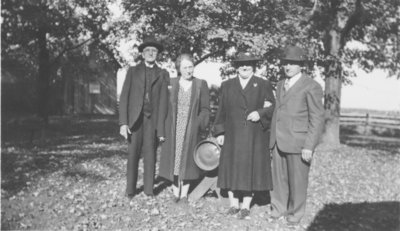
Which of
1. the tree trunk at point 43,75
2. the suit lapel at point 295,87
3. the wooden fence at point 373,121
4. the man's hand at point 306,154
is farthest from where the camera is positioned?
the wooden fence at point 373,121

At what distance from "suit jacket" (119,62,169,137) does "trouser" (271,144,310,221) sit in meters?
1.73

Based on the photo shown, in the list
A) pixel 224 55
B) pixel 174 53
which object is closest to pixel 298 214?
pixel 224 55

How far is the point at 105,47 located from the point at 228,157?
47.0 ft

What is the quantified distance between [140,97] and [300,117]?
7.61ft

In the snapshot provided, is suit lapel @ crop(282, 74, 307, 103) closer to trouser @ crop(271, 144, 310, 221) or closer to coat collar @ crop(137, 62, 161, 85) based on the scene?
trouser @ crop(271, 144, 310, 221)

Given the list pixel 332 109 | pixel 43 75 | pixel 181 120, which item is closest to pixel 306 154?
pixel 181 120

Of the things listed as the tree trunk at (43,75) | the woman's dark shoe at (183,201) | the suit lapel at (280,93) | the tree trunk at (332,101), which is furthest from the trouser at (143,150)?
the tree trunk at (43,75)

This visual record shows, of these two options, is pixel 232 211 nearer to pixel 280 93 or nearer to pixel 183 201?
pixel 183 201

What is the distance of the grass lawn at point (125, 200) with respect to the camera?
19.2 ft

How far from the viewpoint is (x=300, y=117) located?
226 inches

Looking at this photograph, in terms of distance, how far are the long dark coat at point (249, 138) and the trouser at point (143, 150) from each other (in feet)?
4.21

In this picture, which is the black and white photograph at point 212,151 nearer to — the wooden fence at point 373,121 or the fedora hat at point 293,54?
the fedora hat at point 293,54

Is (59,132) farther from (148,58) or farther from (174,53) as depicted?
(148,58)

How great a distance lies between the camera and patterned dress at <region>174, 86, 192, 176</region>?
6.43 meters
